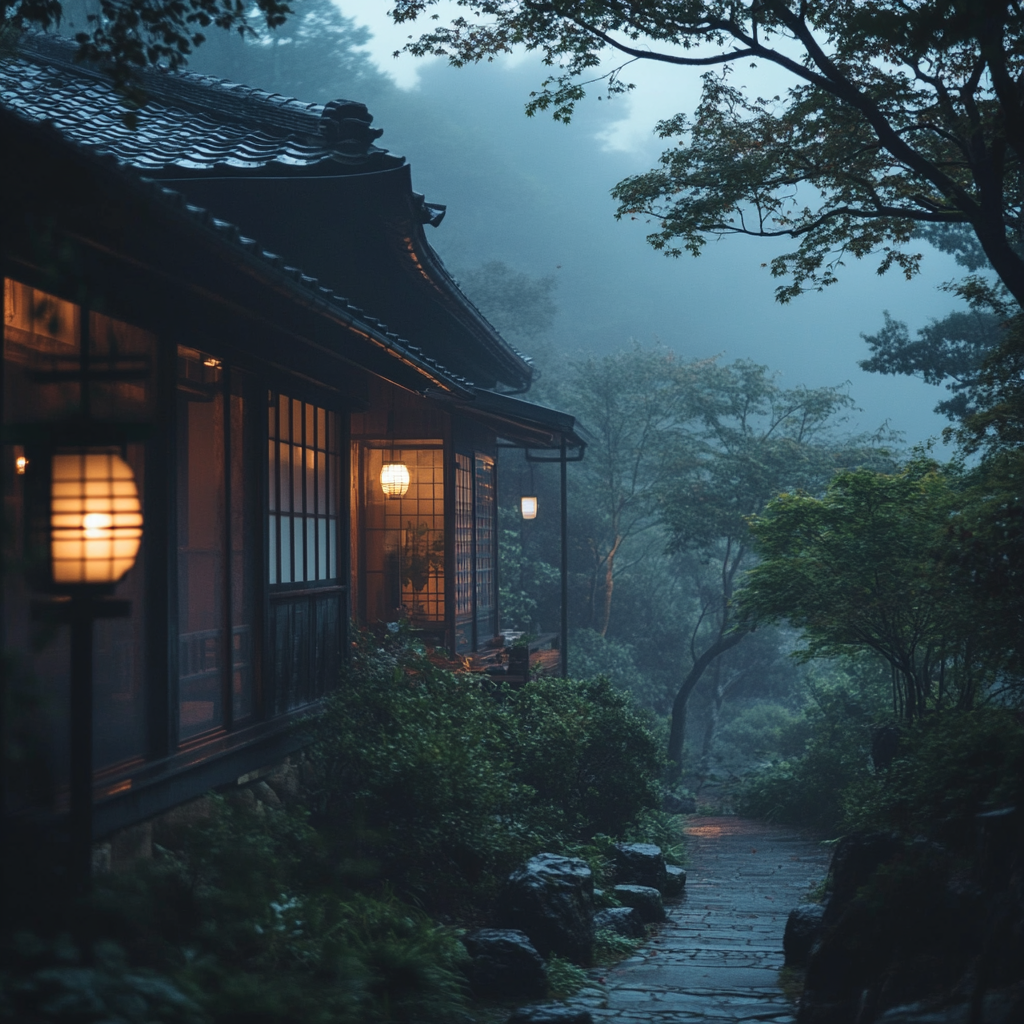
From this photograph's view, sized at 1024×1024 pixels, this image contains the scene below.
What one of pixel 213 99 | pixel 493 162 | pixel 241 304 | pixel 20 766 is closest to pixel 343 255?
pixel 213 99

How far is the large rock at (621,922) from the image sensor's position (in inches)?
337

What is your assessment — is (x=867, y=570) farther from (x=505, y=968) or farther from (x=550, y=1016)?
(x=550, y=1016)

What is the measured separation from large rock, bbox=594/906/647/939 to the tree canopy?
6.34 m

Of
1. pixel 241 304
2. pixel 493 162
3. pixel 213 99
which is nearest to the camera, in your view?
pixel 241 304

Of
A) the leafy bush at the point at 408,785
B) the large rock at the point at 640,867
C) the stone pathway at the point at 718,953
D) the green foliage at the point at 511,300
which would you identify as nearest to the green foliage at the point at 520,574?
the stone pathway at the point at 718,953

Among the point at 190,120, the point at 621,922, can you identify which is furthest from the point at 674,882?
the point at 190,120

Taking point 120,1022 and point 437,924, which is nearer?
point 120,1022

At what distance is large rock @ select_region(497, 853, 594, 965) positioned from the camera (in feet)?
23.8

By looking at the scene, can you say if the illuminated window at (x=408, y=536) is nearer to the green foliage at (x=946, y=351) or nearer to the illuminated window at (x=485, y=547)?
→ the illuminated window at (x=485, y=547)

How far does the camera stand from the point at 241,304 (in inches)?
260

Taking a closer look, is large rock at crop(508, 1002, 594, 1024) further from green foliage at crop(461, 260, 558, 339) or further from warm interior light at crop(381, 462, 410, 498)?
green foliage at crop(461, 260, 558, 339)

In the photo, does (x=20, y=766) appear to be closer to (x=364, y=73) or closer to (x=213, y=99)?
(x=213, y=99)

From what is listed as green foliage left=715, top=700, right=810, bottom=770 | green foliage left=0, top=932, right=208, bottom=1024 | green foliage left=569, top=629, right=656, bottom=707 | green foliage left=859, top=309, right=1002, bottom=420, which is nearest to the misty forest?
green foliage left=0, top=932, right=208, bottom=1024

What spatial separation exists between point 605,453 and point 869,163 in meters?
23.3
